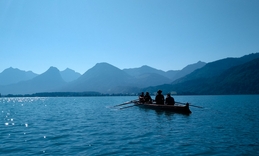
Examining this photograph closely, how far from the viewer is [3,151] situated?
48.5ft

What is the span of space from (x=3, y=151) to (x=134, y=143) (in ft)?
29.6

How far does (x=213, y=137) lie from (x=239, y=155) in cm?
490

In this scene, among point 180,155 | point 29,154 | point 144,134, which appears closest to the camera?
point 180,155

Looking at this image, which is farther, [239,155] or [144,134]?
[144,134]

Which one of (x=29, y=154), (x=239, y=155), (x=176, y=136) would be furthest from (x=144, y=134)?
(x=29, y=154)

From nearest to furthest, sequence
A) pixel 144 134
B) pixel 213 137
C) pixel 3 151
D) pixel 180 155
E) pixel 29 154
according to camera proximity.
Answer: pixel 180 155 < pixel 29 154 < pixel 3 151 < pixel 213 137 < pixel 144 134

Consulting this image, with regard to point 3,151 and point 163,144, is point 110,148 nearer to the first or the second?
point 163,144

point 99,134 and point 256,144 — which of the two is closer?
point 256,144

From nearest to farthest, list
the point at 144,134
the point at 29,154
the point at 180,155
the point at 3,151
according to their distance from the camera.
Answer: the point at 180,155 < the point at 29,154 < the point at 3,151 < the point at 144,134

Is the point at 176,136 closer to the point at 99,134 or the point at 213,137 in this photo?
the point at 213,137

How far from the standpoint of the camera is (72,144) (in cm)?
1617

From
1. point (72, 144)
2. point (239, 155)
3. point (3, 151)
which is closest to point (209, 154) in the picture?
point (239, 155)

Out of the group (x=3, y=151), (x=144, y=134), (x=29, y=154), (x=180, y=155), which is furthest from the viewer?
(x=144, y=134)

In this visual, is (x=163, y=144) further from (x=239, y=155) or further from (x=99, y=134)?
(x=99, y=134)
